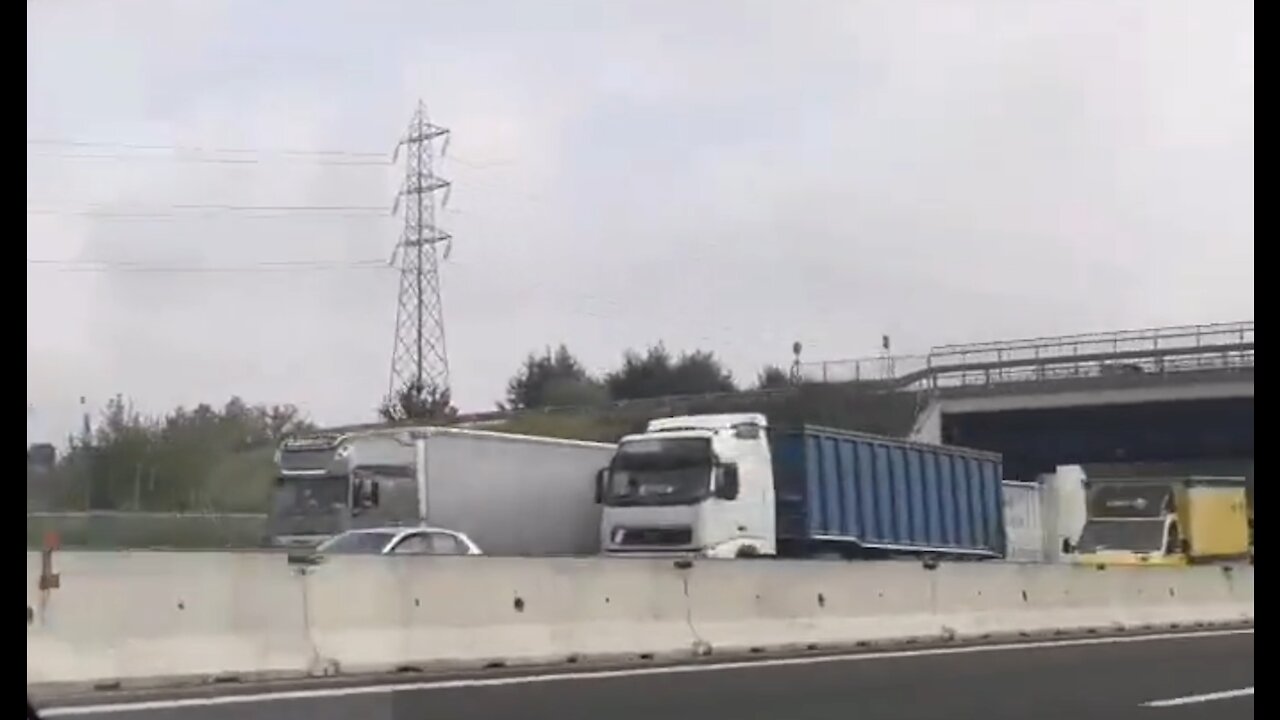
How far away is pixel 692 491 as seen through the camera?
28.6m

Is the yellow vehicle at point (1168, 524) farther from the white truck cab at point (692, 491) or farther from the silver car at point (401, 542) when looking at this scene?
the silver car at point (401, 542)

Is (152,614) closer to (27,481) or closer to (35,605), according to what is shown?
(35,605)

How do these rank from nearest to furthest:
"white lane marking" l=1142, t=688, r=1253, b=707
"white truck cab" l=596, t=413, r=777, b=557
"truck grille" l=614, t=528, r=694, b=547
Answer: "white lane marking" l=1142, t=688, r=1253, b=707, "truck grille" l=614, t=528, r=694, b=547, "white truck cab" l=596, t=413, r=777, b=557

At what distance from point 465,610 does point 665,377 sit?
28158 millimetres

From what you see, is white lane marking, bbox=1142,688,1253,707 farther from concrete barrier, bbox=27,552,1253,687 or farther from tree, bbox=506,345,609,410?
→ tree, bbox=506,345,609,410

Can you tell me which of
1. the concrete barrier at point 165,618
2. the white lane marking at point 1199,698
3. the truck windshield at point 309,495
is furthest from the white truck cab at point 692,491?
the concrete barrier at point 165,618

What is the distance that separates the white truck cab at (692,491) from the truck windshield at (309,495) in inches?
171

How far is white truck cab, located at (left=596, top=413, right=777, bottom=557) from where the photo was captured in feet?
93.1

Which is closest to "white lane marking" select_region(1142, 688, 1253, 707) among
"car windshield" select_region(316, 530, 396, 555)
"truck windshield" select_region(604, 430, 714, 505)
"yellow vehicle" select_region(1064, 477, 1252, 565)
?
"car windshield" select_region(316, 530, 396, 555)

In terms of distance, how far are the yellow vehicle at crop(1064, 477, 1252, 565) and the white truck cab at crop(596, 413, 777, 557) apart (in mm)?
12123

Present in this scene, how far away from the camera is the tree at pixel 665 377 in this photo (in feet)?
143

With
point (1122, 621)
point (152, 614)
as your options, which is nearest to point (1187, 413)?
point (1122, 621)

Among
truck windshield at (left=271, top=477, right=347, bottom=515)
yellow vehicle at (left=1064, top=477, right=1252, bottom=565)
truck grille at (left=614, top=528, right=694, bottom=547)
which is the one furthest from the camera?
yellow vehicle at (left=1064, top=477, right=1252, bottom=565)

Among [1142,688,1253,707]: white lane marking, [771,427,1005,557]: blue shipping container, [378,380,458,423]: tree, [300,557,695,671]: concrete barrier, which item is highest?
[378,380,458,423]: tree
